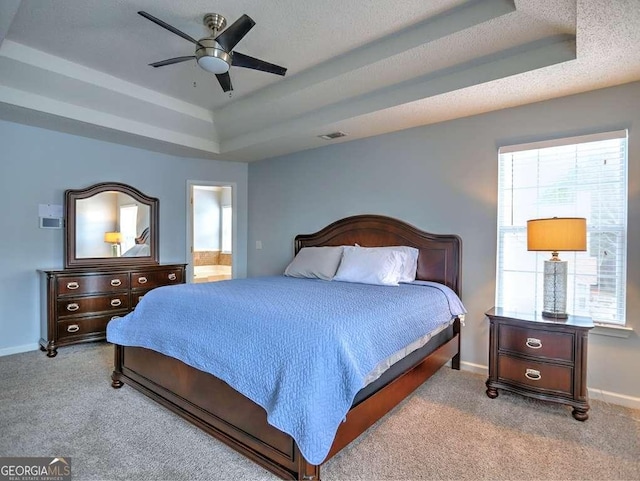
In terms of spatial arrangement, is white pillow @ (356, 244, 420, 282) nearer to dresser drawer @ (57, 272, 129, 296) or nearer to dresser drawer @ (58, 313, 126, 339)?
dresser drawer @ (57, 272, 129, 296)

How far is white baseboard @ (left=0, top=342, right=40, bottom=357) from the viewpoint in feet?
11.6

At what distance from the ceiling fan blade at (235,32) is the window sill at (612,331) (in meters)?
3.26

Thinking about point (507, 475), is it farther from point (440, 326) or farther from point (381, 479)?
point (440, 326)

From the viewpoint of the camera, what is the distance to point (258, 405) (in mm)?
1750

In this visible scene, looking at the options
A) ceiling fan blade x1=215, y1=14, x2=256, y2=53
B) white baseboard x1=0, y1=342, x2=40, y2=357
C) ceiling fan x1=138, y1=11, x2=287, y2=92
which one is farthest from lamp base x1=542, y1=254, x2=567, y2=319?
white baseboard x1=0, y1=342, x2=40, y2=357

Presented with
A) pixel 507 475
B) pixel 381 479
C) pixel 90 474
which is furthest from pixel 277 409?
pixel 507 475

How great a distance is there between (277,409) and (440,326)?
1697 mm

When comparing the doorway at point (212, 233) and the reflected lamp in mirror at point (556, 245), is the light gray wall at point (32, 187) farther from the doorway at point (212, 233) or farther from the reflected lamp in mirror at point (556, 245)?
the reflected lamp in mirror at point (556, 245)

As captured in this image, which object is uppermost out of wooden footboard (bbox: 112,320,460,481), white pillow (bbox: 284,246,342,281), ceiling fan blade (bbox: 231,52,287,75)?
ceiling fan blade (bbox: 231,52,287,75)

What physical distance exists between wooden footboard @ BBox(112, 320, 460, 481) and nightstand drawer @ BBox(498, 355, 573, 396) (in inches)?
19.0

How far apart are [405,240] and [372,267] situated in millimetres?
633

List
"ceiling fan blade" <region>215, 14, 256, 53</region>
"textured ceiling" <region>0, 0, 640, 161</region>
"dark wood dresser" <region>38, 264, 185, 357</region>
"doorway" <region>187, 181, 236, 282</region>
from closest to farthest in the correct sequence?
1. "ceiling fan blade" <region>215, 14, 256, 53</region>
2. "textured ceiling" <region>0, 0, 640, 161</region>
3. "dark wood dresser" <region>38, 264, 185, 357</region>
4. "doorway" <region>187, 181, 236, 282</region>

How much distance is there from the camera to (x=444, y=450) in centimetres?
195

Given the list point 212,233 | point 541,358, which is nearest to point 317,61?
point 541,358
